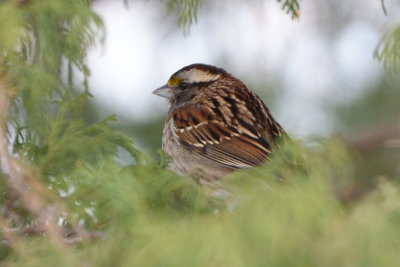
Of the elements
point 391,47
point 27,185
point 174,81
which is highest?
point 391,47

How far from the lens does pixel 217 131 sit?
4.36m

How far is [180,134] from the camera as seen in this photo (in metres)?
4.45

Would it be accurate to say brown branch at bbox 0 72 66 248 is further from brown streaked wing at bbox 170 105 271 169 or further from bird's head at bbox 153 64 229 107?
bird's head at bbox 153 64 229 107

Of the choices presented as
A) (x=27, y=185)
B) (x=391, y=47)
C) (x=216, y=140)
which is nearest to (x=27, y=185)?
(x=27, y=185)

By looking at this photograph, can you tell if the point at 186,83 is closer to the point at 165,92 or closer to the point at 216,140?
the point at 165,92

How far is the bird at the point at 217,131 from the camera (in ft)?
13.5

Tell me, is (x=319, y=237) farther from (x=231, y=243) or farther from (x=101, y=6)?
(x=101, y=6)

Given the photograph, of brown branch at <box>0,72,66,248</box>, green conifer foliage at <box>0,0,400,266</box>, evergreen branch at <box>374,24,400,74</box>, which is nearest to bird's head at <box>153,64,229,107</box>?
green conifer foliage at <box>0,0,400,266</box>

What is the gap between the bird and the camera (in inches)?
162

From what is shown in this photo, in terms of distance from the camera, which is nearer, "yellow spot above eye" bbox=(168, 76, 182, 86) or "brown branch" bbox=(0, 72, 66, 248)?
"brown branch" bbox=(0, 72, 66, 248)

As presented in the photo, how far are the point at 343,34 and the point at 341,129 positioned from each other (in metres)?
0.80

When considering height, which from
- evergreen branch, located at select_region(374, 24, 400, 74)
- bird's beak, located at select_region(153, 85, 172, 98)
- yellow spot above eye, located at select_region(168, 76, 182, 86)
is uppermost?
evergreen branch, located at select_region(374, 24, 400, 74)

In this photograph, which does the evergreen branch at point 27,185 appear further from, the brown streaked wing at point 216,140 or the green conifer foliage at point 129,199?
the brown streaked wing at point 216,140

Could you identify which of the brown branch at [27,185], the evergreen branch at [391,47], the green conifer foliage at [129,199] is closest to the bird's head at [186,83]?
the green conifer foliage at [129,199]
